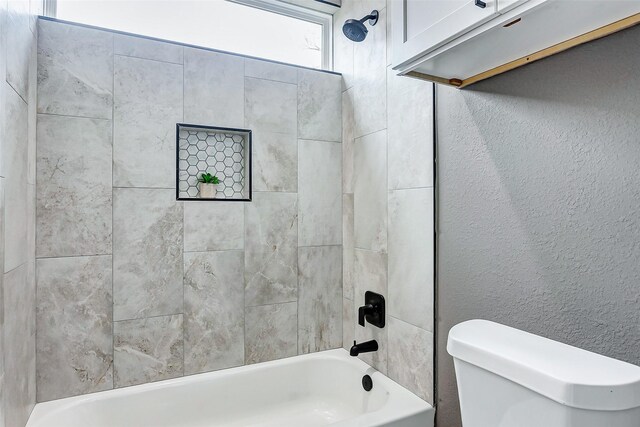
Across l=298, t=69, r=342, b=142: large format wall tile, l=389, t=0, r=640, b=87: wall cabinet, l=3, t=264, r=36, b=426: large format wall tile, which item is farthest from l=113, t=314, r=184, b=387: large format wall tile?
l=389, t=0, r=640, b=87: wall cabinet

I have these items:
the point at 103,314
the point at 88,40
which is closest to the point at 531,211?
the point at 103,314

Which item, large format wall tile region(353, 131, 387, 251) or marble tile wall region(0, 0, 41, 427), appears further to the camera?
large format wall tile region(353, 131, 387, 251)

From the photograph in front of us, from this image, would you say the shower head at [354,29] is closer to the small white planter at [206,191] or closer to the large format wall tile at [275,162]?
the large format wall tile at [275,162]

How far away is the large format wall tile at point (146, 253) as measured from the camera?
5.80ft

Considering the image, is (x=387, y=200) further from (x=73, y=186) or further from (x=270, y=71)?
(x=73, y=186)

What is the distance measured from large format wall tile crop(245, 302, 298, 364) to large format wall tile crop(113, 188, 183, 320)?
402mm

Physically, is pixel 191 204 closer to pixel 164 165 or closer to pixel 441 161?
pixel 164 165

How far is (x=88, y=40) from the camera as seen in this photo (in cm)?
171

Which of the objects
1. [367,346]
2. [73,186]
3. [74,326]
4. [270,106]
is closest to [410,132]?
[270,106]

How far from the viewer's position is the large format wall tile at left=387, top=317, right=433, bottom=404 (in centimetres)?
162

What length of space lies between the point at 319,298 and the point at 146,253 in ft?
3.17

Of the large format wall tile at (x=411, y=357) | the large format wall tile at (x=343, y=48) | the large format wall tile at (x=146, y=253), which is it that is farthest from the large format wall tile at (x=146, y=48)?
the large format wall tile at (x=411, y=357)

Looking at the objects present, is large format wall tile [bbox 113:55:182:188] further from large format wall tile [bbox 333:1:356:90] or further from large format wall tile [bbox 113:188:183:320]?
large format wall tile [bbox 333:1:356:90]

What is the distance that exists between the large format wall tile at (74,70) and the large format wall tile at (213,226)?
23.4 inches
